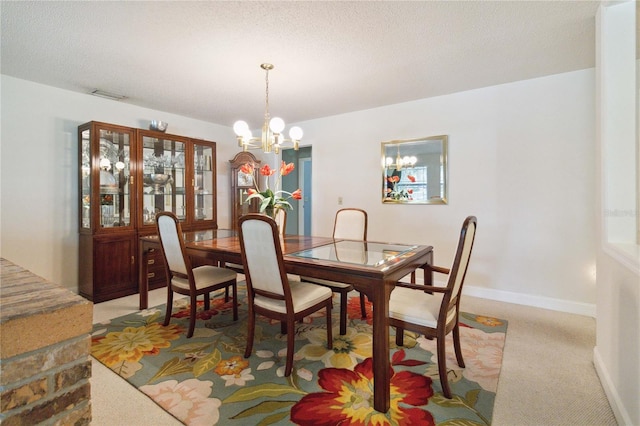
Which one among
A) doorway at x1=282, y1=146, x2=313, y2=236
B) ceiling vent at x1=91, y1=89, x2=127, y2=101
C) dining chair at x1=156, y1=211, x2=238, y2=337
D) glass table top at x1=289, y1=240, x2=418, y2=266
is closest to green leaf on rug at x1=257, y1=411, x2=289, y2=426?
glass table top at x1=289, y1=240, x2=418, y2=266

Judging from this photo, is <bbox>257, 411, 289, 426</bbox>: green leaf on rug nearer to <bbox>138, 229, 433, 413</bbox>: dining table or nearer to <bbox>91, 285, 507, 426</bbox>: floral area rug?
<bbox>91, 285, 507, 426</bbox>: floral area rug

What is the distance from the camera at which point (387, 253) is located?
2.19 meters

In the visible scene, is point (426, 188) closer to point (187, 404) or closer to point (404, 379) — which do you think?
point (404, 379)

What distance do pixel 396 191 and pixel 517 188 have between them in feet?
4.28

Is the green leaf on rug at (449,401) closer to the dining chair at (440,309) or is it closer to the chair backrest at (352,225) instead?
the dining chair at (440,309)

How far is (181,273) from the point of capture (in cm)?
252

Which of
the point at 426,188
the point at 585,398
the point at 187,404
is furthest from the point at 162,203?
the point at 585,398

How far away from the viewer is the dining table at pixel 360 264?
1.61m

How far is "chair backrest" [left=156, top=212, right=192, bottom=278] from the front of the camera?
2.40 m

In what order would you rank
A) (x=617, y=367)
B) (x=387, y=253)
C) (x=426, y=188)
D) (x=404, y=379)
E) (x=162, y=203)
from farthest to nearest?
(x=162, y=203), (x=426, y=188), (x=387, y=253), (x=404, y=379), (x=617, y=367)

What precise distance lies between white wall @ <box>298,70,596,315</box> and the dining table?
141 centimetres

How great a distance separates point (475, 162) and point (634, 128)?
1.64 meters

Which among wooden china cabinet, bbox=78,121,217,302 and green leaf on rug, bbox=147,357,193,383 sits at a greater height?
wooden china cabinet, bbox=78,121,217,302

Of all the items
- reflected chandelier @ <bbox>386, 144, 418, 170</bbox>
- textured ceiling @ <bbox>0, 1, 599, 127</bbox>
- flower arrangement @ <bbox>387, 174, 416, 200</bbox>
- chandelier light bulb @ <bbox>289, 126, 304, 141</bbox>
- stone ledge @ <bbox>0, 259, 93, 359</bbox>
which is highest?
textured ceiling @ <bbox>0, 1, 599, 127</bbox>
